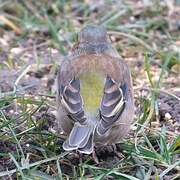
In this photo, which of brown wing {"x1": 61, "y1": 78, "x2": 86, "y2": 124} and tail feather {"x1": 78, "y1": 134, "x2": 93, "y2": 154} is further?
brown wing {"x1": 61, "y1": 78, "x2": 86, "y2": 124}

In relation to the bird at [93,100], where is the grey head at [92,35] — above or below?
above

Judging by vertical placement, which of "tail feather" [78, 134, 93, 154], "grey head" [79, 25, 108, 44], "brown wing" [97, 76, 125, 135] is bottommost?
"tail feather" [78, 134, 93, 154]

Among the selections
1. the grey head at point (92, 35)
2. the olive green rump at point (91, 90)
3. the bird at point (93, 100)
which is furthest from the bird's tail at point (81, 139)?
the grey head at point (92, 35)

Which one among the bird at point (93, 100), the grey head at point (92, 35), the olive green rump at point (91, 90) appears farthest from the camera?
the grey head at point (92, 35)

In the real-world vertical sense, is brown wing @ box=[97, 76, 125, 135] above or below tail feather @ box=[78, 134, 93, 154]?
above

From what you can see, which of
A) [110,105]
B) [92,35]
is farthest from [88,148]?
[92,35]

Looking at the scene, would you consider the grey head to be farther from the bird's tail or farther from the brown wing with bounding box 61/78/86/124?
the bird's tail

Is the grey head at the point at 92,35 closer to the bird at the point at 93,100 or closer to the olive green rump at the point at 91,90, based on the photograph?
the bird at the point at 93,100

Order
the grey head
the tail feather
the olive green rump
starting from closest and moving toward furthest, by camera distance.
A: the tail feather, the olive green rump, the grey head

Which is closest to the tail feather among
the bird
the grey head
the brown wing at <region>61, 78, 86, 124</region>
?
Result: the bird
